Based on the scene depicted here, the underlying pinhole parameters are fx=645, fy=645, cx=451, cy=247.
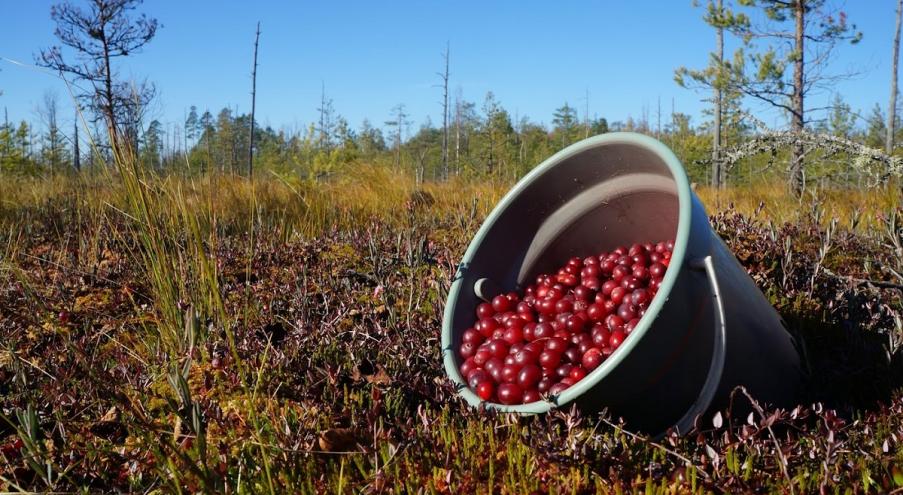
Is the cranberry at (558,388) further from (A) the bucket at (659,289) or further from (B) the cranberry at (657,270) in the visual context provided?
(B) the cranberry at (657,270)

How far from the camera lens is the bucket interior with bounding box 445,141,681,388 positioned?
236 centimetres

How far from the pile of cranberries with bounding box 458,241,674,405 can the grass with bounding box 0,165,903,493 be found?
133 mm

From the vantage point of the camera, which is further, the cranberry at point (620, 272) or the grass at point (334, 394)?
the cranberry at point (620, 272)

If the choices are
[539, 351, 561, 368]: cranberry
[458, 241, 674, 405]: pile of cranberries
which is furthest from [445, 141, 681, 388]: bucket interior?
[539, 351, 561, 368]: cranberry

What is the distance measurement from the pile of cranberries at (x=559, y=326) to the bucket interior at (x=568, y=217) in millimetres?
150

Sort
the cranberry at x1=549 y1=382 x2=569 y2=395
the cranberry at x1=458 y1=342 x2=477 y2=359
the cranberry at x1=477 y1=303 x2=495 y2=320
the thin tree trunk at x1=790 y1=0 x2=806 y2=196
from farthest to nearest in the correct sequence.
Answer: the thin tree trunk at x1=790 y1=0 x2=806 y2=196 < the cranberry at x1=477 y1=303 x2=495 y2=320 < the cranberry at x1=458 y1=342 x2=477 y2=359 < the cranberry at x1=549 y1=382 x2=569 y2=395

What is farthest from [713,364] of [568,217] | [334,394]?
[334,394]

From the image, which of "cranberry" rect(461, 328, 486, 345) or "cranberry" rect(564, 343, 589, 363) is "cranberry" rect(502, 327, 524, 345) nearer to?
"cranberry" rect(461, 328, 486, 345)

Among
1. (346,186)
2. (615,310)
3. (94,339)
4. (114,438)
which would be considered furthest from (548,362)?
(346,186)

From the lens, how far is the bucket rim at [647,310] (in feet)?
5.32

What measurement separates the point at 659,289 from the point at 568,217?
106 cm

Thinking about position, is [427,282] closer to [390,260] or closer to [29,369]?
[390,260]

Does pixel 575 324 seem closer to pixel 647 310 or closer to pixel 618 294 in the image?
pixel 618 294

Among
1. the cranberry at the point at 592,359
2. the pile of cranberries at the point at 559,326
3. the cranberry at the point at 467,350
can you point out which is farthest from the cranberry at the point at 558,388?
the cranberry at the point at 467,350
